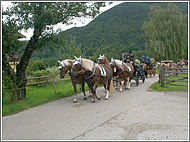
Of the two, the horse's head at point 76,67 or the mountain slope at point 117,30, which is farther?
the mountain slope at point 117,30

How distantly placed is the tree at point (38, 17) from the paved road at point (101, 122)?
2.03 meters

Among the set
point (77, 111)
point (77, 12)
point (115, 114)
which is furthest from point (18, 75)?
point (115, 114)

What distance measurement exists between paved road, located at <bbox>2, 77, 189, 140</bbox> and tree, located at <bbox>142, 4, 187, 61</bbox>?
79.5 ft

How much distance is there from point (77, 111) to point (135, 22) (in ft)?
328

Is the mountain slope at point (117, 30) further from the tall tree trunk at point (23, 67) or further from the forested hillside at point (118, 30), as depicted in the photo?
the tall tree trunk at point (23, 67)

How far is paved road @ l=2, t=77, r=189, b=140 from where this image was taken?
408 cm

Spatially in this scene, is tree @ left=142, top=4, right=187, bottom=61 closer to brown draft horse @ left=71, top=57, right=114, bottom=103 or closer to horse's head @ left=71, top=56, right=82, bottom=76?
brown draft horse @ left=71, top=57, right=114, bottom=103

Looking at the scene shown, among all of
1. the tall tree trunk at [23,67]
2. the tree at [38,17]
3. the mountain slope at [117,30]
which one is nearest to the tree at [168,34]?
the tree at [38,17]

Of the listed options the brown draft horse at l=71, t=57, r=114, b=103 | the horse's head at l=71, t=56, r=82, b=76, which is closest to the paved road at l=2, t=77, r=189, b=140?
the brown draft horse at l=71, t=57, r=114, b=103

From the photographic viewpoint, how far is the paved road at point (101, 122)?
4.08 meters

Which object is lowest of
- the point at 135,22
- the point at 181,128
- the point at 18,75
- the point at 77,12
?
the point at 181,128

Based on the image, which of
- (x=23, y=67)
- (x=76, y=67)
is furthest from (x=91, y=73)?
(x=23, y=67)

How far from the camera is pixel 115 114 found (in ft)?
18.6

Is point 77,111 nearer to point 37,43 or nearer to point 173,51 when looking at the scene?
point 37,43
